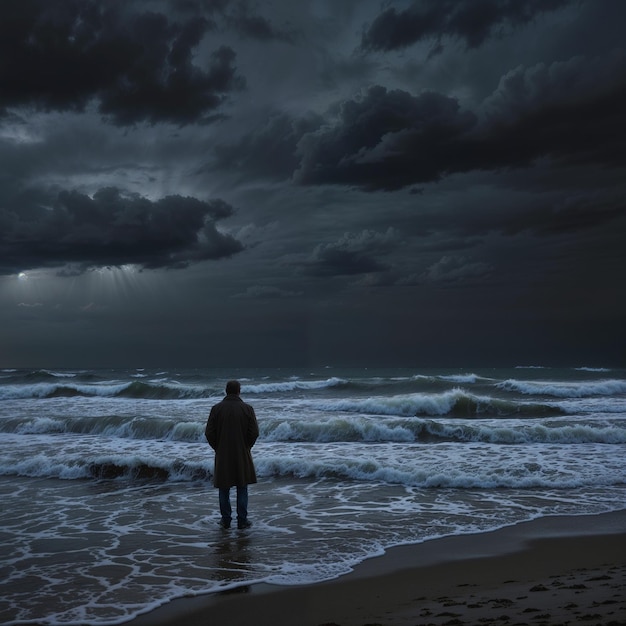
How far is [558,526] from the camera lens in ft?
26.6

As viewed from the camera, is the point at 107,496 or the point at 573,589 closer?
the point at 573,589

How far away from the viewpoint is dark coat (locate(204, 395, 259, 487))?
8.12 metres

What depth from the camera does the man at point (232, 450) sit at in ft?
26.7

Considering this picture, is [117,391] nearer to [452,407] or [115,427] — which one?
[115,427]

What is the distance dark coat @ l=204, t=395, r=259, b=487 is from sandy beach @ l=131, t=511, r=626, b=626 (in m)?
2.36

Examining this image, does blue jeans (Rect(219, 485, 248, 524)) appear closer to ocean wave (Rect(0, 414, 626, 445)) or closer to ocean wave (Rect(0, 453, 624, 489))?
ocean wave (Rect(0, 453, 624, 489))

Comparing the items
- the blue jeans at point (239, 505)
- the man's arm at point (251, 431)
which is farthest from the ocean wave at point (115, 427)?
the man's arm at point (251, 431)

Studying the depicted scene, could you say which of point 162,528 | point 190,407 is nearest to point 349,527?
point 162,528

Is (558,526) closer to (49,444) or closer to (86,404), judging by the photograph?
(49,444)

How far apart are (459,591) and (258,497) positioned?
5.31 m

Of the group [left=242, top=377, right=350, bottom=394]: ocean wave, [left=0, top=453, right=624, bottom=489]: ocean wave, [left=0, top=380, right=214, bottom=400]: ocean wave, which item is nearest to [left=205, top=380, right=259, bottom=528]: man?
[left=0, top=453, right=624, bottom=489]: ocean wave

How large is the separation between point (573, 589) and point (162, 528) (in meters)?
5.63

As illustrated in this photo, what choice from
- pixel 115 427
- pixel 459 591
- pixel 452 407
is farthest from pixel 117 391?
pixel 459 591

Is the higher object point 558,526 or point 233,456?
point 233,456
